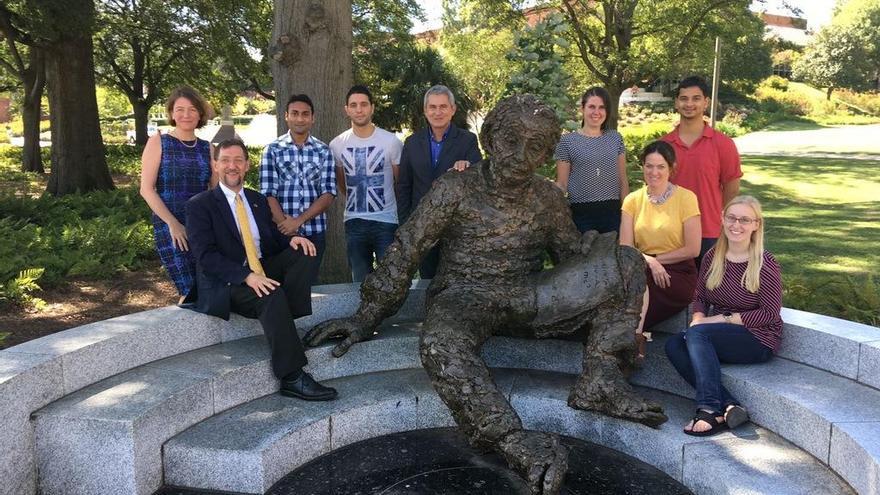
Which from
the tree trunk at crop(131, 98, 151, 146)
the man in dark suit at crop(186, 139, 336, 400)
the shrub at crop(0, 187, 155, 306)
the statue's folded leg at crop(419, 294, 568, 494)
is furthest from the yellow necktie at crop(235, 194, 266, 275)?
the tree trunk at crop(131, 98, 151, 146)

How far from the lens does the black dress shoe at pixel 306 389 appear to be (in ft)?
12.9

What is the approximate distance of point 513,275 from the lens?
412cm

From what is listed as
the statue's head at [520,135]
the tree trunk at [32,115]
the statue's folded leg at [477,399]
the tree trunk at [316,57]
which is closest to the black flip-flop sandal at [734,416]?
the statue's folded leg at [477,399]

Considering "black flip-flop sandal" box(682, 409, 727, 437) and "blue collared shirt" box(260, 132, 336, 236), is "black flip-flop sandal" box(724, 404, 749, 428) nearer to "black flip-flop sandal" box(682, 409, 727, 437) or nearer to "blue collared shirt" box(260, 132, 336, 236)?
"black flip-flop sandal" box(682, 409, 727, 437)

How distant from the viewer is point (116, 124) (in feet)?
142

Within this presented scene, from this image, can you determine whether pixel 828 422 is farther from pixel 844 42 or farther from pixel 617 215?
pixel 844 42

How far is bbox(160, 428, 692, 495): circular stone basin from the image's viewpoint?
336 centimetres

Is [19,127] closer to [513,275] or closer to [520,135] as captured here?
[513,275]

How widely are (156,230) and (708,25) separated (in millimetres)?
15832

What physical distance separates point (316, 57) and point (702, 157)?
320 cm

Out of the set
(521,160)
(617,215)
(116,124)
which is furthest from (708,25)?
(116,124)

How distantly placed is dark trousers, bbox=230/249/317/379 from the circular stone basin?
585 millimetres

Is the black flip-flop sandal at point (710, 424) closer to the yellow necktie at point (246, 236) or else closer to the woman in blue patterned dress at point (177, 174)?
the yellow necktie at point (246, 236)

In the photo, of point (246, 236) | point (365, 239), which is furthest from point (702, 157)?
point (246, 236)
